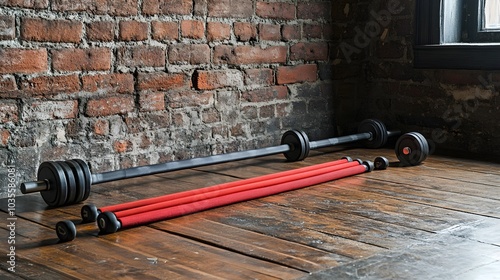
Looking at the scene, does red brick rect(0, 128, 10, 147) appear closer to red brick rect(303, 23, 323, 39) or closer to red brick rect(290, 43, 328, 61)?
red brick rect(290, 43, 328, 61)

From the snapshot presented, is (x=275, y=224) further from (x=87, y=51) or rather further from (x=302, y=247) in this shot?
(x=87, y=51)

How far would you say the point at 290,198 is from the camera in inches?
112

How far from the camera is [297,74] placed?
13.1ft

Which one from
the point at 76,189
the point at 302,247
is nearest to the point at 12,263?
the point at 76,189

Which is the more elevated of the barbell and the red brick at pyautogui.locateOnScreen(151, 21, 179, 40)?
the red brick at pyautogui.locateOnScreen(151, 21, 179, 40)

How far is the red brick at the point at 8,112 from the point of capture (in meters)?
2.81

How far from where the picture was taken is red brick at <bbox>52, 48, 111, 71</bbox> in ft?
9.74

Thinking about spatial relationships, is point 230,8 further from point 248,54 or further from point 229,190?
point 229,190

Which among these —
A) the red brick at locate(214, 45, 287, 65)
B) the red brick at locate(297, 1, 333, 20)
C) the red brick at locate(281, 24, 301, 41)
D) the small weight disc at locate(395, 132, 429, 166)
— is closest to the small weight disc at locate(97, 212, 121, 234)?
the red brick at locate(214, 45, 287, 65)

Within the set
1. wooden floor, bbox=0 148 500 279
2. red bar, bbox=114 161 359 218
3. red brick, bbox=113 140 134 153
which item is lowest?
wooden floor, bbox=0 148 500 279

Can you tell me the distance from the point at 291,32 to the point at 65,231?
6.88ft

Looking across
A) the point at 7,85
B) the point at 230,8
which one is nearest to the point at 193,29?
the point at 230,8

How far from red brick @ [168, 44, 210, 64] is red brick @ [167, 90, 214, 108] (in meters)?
0.15

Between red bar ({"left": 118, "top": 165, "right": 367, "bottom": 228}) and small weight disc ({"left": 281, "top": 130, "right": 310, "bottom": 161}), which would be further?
small weight disc ({"left": 281, "top": 130, "right": 310, "bottom": 161})
